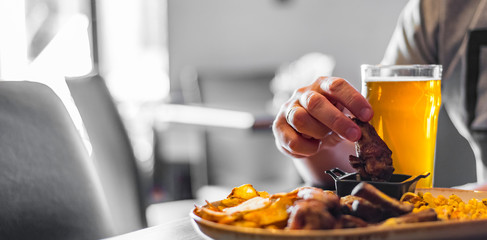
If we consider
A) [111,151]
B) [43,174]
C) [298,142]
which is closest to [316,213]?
[298,142]

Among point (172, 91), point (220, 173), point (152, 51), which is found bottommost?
point (220, 173)

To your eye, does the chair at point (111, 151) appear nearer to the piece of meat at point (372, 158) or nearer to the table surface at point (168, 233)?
the table surface at point (168, 233)

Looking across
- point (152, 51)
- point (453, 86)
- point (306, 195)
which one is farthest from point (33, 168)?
point (152, 51)

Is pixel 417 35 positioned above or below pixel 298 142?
above

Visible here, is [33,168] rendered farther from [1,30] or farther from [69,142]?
[1,30]

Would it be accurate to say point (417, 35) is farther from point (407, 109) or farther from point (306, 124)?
point (306, 124)

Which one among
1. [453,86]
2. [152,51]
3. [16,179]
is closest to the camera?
[16,179]

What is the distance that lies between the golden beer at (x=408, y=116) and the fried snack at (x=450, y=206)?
245 millimetres

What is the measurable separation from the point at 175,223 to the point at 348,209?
1.24ft

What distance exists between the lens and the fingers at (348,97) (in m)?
0.76

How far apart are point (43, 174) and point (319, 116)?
578mm

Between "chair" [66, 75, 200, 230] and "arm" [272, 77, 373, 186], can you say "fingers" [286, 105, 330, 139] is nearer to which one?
"arm" [272, 77, 373, 186]

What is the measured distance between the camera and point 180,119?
400cm

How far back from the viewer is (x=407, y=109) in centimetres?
92
